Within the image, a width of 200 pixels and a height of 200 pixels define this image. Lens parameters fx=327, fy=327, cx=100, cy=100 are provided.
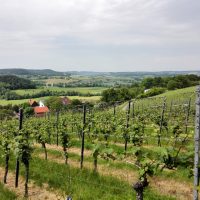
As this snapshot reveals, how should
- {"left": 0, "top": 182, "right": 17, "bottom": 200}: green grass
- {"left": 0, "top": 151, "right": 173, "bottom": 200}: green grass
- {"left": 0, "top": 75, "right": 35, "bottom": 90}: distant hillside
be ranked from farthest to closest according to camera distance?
{"left": 0, "top": 75, "right": 35, "bottom": 90}: distant hillside < {"left": 0, "top": 182, "right": 17, "bottom": 200}: green grass < {"left": 0, "top": 151, "right": 173, "bottom": 200}: green grass

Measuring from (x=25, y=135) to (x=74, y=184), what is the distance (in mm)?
2403

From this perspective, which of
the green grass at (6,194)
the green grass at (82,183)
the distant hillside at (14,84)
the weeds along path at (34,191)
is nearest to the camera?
the green grass at (82,183)

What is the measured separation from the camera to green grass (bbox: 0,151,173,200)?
9.13 metres

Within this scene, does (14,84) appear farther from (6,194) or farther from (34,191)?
(6,194)

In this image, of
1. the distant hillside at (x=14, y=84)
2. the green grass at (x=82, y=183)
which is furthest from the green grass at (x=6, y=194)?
the distant hillside at (x=14, y=84)

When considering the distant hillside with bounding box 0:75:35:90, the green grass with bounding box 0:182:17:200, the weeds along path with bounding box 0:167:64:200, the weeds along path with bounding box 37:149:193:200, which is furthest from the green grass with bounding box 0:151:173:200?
the distant hillside with bounding box 0:75:35:90

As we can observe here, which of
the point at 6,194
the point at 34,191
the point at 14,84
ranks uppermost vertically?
the point at 6,194

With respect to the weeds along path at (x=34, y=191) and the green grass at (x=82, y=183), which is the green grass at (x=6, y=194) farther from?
the green grass at (x=82, y=183)

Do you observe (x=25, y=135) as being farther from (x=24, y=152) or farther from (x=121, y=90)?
(x=121, y=90)

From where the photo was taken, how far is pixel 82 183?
10.4 metres

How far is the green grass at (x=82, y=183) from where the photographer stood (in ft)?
30.0

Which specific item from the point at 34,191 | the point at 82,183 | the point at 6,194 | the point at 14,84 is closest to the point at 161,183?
the point at 82,183

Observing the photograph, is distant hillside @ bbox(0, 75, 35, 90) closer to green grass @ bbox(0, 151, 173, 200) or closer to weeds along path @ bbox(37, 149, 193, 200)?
green grass @ bbox(0, 151, 173, 200)

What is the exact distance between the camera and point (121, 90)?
320 feet
